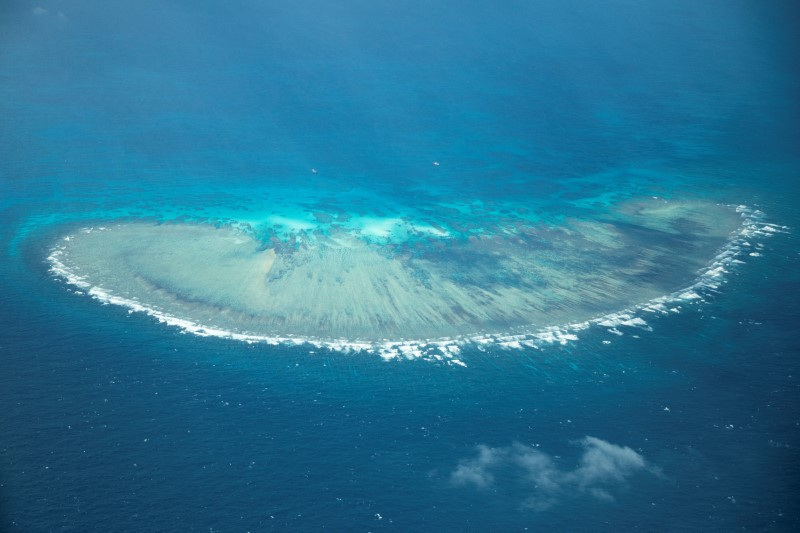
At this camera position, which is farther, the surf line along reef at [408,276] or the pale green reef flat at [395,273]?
the pale green reef flat at [395,273]

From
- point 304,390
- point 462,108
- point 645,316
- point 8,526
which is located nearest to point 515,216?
point 645,316

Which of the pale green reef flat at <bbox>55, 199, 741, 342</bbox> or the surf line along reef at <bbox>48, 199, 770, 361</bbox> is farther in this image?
the pale green reef flat at <bbox>55, 199, 741, 342</bbox>

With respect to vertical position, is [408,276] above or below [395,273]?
below

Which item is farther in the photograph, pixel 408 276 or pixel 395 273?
pixel 395 273

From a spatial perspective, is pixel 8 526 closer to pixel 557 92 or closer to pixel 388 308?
pixel 388 308
